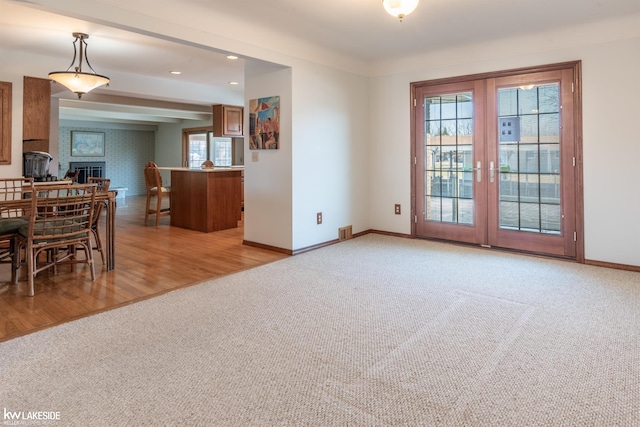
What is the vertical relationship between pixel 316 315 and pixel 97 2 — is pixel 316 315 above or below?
below

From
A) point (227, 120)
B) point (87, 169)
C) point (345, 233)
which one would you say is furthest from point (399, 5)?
point (87, 169)

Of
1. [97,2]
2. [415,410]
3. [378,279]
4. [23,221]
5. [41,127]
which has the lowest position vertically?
[415,410]

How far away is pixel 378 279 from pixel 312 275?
0.61 metres

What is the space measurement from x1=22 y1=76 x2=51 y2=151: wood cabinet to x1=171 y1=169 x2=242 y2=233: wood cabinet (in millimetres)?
1896

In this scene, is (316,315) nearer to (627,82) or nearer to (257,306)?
(257,306)

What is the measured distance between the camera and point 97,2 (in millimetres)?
2785

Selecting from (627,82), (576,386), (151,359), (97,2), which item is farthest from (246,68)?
(576,386)

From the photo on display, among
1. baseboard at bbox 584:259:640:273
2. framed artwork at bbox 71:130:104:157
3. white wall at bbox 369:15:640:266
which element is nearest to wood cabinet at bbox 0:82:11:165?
white wall at bbox 369:15:640:266

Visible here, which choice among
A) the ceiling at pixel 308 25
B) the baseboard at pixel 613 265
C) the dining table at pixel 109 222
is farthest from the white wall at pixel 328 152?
the baseboard at pixel 613 265

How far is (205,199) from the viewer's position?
19.1 feet

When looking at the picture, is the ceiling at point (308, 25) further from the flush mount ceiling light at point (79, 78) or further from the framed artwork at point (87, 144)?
the framed artwork at point (87, 144)

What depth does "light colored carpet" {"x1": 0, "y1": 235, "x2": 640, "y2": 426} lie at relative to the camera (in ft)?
5.30

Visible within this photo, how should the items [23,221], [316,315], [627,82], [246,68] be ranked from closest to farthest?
[316,315] < [23,221] < [627,82] < [246,68]

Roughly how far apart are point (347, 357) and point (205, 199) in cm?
430
